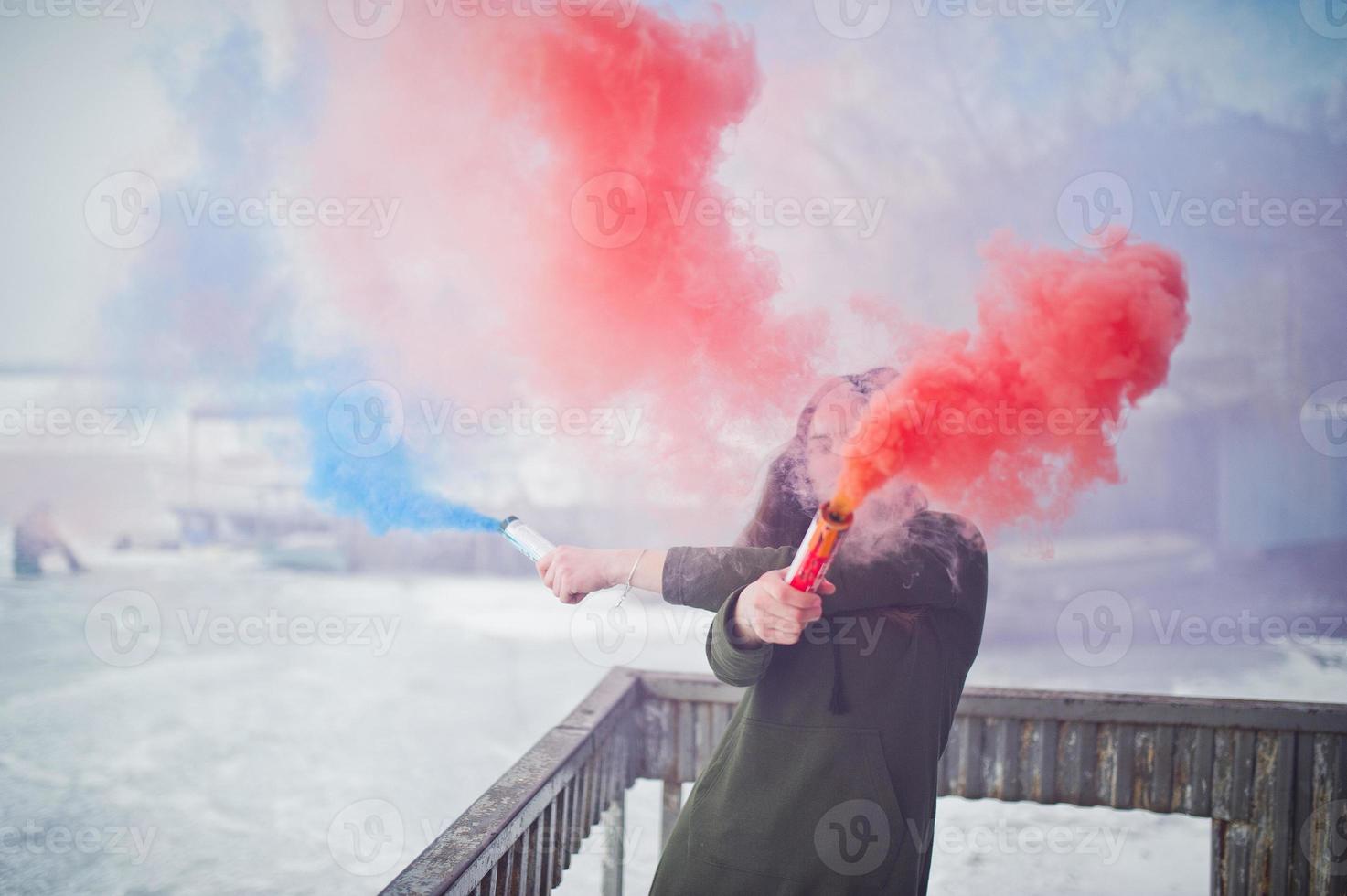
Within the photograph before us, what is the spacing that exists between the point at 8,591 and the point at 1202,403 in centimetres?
1901

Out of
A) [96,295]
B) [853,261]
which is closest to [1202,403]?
[853,261]

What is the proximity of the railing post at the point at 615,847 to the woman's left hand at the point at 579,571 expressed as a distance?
63.5 inches

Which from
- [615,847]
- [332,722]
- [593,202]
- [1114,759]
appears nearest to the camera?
[593,202]

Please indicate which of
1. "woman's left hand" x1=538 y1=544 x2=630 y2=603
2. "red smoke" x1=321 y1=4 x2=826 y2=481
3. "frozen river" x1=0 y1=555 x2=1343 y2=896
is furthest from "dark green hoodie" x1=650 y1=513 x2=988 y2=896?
"frozen river" x1=0 y1=555 x2=1343 y2=896

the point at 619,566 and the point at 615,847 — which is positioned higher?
the point at 619,566

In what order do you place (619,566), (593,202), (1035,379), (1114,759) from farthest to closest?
(1114,759) → (593,202) → (619,566) → (1035,379)

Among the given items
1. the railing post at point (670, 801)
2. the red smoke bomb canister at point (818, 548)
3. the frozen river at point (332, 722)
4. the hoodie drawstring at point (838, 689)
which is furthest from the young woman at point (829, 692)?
the railing post at point (670, 801)

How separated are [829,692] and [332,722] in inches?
300

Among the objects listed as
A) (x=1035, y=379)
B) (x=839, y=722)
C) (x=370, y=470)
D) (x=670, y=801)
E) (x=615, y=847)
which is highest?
(x=1035, y=379)

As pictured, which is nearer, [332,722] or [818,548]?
[818,548]

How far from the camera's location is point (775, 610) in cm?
110

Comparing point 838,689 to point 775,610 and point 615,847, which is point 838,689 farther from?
point 615,847

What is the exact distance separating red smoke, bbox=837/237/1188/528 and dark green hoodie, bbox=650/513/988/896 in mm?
149

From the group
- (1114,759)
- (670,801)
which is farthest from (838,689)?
(1114,759)
